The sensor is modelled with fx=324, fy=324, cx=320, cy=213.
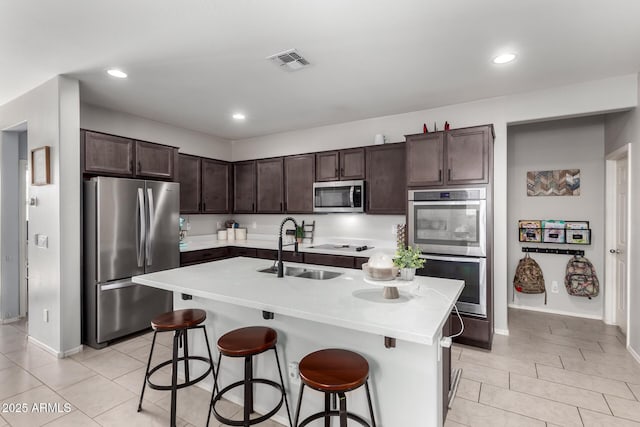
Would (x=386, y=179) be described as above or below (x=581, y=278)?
above

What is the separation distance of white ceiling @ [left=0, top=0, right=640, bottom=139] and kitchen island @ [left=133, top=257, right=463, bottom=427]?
178cm

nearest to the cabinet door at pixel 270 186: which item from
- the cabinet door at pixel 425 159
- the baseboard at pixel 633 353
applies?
the cabinet door at pixel 425 159

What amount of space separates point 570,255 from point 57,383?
18.7 feet

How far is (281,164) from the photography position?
5066 mm

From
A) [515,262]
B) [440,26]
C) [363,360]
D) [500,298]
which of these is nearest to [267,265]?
[363,360]

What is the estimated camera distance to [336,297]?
74.0 inches

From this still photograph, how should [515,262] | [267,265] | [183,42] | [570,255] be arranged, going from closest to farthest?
[183,42] < [267,265] < [570,255] < [515,262]

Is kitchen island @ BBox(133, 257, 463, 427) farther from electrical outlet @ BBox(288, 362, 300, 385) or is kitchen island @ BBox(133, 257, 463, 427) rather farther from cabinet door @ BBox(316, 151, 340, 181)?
cabinet door @ BBox(316, 151, 340, 181)

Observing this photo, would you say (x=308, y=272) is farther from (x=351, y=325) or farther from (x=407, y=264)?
(x=351, y=325)

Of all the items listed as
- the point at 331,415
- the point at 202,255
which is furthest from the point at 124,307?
the point at 331,415

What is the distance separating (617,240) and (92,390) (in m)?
5.54

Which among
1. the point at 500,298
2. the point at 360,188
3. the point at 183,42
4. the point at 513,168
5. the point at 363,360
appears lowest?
the point at 500,298

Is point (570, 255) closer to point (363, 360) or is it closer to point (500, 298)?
point (500, 298)

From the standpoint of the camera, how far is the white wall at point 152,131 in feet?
12.9
